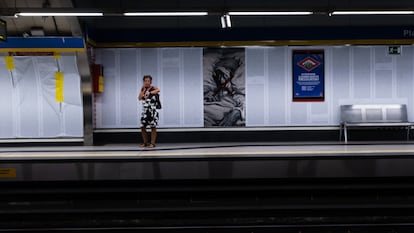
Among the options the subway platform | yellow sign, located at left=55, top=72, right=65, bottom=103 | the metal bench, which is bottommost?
the subway platform

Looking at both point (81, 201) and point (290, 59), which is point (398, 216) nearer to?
point (81, 201)

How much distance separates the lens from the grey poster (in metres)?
9.23

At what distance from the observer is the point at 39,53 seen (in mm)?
8844

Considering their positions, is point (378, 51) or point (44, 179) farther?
point (378, 51)

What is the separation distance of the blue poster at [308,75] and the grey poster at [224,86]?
1185mm

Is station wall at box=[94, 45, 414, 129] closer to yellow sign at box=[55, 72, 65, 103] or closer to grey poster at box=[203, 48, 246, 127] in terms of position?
grey poster at box=[203, 48, 246, 127]

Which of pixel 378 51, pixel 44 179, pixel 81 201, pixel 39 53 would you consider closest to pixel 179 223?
pixel 81 201

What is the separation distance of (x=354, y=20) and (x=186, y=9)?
498 cm

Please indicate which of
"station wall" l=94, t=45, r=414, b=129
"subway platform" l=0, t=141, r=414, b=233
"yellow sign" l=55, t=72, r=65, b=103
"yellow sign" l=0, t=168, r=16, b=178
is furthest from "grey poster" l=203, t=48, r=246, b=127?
"yellow sign" l=0, t=168, r=16, b=178

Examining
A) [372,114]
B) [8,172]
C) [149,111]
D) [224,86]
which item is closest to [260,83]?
[224,86]

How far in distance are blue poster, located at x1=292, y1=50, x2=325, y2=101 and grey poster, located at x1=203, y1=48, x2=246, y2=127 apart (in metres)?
1.18

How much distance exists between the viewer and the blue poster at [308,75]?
365 inches

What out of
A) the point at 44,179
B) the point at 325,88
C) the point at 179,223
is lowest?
the point at 179,223

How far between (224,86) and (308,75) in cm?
189
